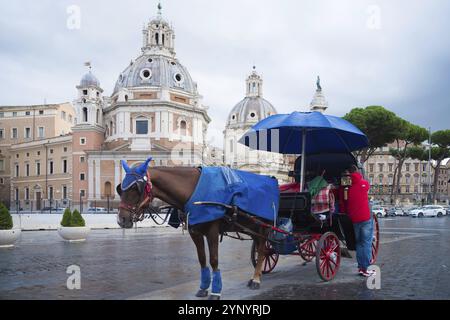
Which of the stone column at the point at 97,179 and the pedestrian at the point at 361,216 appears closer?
the pedestrian at the point at 361,216

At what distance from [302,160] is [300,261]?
3120 millimetres

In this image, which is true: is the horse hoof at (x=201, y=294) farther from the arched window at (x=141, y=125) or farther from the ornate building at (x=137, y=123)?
the arched window at (x=141, y=125)

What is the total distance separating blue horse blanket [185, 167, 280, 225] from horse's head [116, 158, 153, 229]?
0.62m

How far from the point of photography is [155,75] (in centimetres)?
6444

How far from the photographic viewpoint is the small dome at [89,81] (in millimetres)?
64250

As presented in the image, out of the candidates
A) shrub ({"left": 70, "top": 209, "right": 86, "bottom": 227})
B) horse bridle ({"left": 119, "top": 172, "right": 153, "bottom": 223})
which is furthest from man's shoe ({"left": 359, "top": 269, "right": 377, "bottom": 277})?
shrub ({"left": 70, "top": 209, "right": 86, "bottom": 227})

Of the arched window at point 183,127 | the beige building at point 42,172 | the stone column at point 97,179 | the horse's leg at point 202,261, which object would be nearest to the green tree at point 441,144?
the arched window at point 183,127

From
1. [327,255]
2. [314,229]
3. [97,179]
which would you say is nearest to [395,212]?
[97,179]

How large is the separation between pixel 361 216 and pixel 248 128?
77569mm

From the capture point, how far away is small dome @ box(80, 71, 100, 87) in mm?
64250

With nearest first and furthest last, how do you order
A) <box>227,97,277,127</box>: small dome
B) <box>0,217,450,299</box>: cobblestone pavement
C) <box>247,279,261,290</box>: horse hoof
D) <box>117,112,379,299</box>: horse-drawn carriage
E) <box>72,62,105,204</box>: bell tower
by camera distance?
<box>117,112,379,299</box>: horse-drawn carriage, <box>0,217,450,299</box>: cobblestone pavement, <box>247,279,261,290</box>: horse hoof, <box>72,62,105,204</box>: bell tower, <box>227,97,277,127</box>: small dome

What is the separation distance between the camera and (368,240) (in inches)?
325

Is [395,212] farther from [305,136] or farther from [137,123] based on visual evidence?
[305,136]

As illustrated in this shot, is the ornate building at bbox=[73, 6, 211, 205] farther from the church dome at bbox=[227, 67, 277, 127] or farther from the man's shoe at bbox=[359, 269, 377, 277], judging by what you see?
the man's shoe at bbox=[359, 269, 377, 277]
